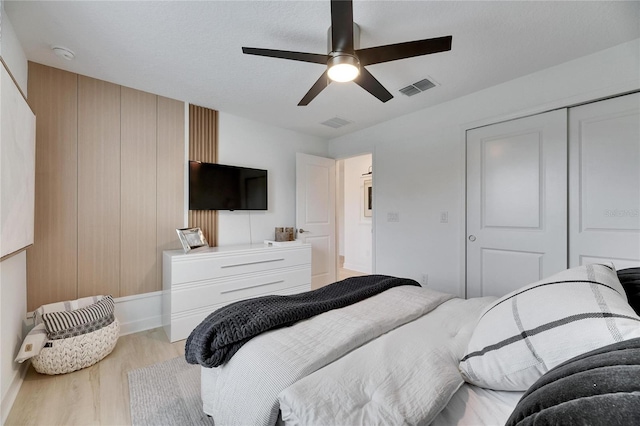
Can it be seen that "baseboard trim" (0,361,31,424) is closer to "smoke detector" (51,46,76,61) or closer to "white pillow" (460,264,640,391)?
"smoke detector" (51,46,76,61)

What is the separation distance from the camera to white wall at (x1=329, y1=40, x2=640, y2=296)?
2152 mm

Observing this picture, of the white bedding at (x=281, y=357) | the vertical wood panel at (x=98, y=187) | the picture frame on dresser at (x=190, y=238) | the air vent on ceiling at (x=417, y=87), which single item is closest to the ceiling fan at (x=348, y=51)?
the air vent on ceiling at (x=417, y=87)

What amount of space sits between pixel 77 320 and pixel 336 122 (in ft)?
10.8

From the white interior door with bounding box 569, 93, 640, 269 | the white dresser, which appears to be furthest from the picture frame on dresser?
the white interior door with bounding box 569, 93, 640, 269

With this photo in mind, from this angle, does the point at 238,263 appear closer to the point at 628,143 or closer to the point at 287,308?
the point at 287,308

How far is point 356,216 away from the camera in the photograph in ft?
18.7

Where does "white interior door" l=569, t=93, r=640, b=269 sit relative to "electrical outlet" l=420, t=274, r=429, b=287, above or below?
above

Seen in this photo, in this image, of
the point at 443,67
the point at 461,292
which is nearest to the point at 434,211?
the point at 461,292

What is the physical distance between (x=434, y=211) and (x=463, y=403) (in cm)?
253

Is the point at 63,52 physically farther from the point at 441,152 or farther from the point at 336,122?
the point at 441,152

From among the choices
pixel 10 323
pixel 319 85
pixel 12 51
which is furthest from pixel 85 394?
pixel 319 85

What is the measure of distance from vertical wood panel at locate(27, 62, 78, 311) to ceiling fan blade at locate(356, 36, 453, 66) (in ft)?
8.48

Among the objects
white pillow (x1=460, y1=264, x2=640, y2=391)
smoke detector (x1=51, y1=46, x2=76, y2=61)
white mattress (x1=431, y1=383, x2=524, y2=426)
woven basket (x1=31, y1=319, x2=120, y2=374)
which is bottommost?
woven basket (x1=31, y1=319, x2=120, y2=374)

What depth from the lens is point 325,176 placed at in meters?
4.27
